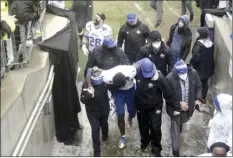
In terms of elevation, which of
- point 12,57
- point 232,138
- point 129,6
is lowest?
point 129,6

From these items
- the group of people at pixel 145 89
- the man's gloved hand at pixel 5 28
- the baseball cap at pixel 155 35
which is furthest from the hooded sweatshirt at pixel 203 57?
the man's gloved hand at pixel 5 28

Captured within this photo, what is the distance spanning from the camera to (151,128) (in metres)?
7.95

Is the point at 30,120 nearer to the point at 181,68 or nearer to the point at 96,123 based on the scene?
the point at 96,123

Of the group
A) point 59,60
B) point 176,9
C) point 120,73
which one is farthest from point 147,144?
point 176,9

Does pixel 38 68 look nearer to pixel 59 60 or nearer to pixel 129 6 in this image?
pixel 59 60

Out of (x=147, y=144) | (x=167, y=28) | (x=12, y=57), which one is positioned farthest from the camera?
(x=167, y=28)

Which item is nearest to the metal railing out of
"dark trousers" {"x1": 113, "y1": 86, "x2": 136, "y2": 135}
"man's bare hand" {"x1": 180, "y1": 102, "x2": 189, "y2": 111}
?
"dark trousers" {"x1": 113, "y1": 86, "x2": 136, "y2": 135}

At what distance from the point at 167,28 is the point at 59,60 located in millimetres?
5982

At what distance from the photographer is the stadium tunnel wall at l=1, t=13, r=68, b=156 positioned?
19.2 feet

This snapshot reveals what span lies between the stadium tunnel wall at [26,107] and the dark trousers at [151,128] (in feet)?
4.69

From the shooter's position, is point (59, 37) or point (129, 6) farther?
point (129, 6)

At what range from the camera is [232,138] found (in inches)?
251

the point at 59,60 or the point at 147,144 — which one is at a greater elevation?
the point at 59,60

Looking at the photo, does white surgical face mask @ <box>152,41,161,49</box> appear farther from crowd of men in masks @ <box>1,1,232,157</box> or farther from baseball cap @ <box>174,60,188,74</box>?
baseball cap @ <box>174,60,188,74</box>
